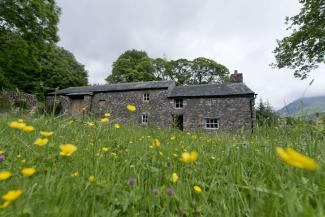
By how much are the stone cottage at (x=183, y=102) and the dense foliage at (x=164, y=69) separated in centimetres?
1676

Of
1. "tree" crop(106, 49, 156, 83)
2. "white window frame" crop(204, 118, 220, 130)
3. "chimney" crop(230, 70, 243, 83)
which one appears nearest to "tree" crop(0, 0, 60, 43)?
"white window frame" crop(204, 118, 220, 130)

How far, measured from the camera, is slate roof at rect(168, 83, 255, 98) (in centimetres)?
2172

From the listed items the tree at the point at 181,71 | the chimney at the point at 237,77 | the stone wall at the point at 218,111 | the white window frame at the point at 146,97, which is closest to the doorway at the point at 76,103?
the white window frame at the point at 146,97

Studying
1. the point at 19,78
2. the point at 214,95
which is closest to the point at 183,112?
the point at 214,95

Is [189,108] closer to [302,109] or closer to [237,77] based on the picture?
[237,77]

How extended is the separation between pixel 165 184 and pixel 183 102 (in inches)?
874

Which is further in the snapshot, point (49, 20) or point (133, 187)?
point (49, 20)

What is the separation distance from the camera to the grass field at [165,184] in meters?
1.04

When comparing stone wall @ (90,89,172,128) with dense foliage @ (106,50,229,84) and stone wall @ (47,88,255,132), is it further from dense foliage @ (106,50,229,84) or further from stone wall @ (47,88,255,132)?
dense foliage @ (106,50,229,84)

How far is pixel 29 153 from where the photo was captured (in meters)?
2.06

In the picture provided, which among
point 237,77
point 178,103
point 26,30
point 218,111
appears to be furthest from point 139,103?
point 26,30

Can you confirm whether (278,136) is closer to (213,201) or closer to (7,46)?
(213,201)

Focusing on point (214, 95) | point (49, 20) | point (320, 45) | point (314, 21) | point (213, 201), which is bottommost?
point (213, 201)

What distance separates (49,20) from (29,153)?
20.6m
